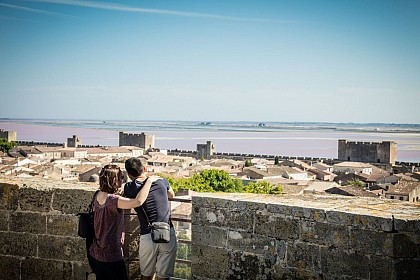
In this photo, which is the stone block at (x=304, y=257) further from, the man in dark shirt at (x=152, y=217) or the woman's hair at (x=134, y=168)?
the woman's hair at (x=134, y=168)

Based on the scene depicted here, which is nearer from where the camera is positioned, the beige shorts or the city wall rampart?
the city wall rampart

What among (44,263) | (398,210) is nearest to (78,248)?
(44,263)

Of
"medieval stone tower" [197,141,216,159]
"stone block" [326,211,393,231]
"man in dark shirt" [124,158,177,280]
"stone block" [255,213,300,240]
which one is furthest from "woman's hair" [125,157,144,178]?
"medieval stone tower" [197,141,216,159]

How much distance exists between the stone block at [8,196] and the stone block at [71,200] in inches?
15.6

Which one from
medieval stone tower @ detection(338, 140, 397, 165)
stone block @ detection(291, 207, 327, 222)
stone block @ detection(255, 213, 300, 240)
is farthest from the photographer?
medieval stone tower @ detection(338, 140, 397, 165)

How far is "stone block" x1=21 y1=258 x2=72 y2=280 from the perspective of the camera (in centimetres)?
473

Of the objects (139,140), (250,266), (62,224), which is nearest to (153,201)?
(250,266)

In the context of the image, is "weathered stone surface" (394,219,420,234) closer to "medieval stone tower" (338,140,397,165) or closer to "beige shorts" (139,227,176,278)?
"beige shorts" (139,227,176,278)

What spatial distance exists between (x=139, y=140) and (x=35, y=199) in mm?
101531

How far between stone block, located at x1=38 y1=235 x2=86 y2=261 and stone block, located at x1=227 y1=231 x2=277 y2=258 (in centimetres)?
132

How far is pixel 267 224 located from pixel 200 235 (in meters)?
0.57

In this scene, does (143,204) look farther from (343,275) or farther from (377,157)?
(377,157)

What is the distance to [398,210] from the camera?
377 centimetres

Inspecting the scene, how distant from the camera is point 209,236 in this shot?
13.9ft
